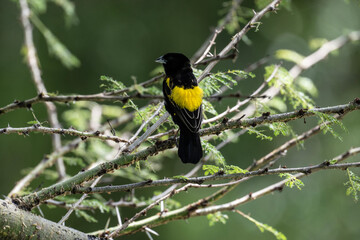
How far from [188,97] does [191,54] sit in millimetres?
7736

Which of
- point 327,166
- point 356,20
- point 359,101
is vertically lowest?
point 327,166

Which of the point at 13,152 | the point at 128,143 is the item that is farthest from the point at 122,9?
the point at 128,143

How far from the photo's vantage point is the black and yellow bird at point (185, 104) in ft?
9.91

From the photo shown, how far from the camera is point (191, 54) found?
436 inches

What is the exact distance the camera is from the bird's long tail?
297cm

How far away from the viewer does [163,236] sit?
995 cm

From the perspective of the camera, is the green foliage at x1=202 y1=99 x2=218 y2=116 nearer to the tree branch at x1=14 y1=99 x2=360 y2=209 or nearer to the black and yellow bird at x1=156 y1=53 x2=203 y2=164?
the black and yellow bird at x1=156 y1=53 x2=203 y2=164

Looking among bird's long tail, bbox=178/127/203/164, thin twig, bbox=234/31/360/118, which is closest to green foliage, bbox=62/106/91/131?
thin twig, bbox=234/31/360/118

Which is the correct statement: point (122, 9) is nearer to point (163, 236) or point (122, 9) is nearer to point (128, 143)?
point (163, 236)

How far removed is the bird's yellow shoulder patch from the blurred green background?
5.45 metres

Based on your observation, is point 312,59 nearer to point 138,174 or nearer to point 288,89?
point 288,89

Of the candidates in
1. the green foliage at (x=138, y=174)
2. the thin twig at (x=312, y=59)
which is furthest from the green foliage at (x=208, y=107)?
the green foliage at (x=138, y=174)

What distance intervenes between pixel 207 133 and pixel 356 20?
1186cm

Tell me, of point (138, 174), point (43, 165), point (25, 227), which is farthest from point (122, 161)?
point (138, 174)
